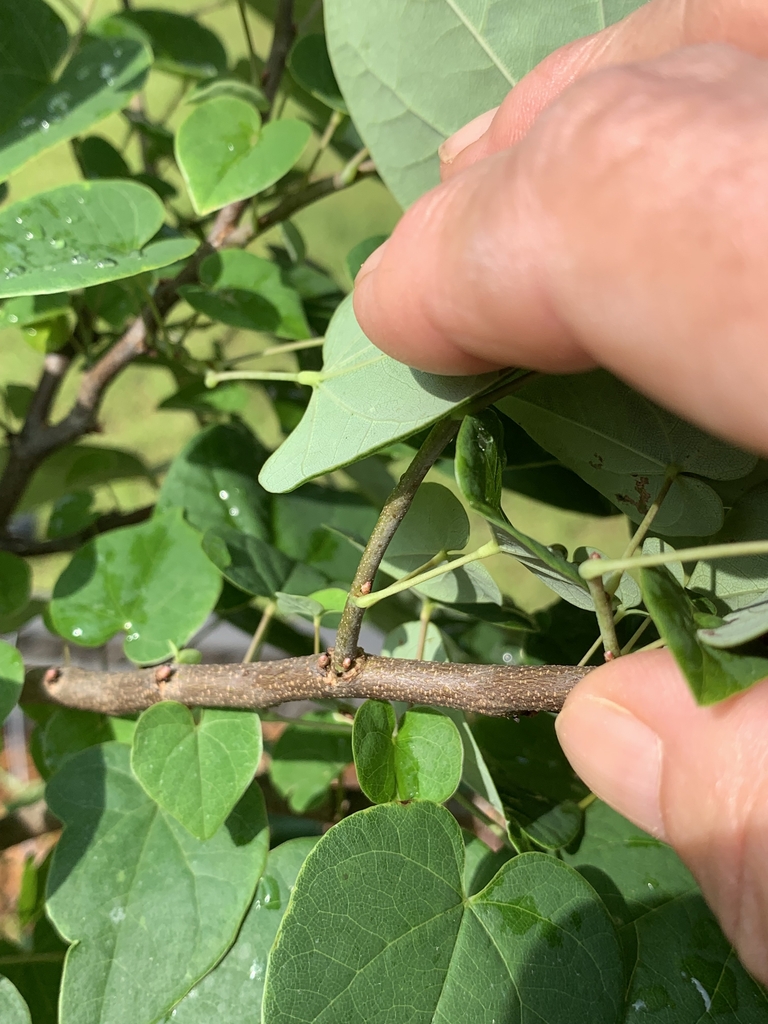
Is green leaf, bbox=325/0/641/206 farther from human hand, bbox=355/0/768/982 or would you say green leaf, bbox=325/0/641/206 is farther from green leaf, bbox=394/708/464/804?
green leaf, bbox=394/708/464/804

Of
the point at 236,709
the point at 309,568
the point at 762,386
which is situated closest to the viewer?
the point at 762,386

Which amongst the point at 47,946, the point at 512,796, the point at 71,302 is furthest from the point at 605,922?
the point at 71,302

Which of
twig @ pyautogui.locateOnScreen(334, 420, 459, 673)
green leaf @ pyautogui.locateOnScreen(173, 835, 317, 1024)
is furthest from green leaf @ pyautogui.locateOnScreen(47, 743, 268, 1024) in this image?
twig @ pyautogui.locateOnScreen(334, 420, 459, 673)

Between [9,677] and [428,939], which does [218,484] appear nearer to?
[9,677]

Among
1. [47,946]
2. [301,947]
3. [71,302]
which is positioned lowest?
[47,946]

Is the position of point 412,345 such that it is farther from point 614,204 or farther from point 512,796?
point 512,796
